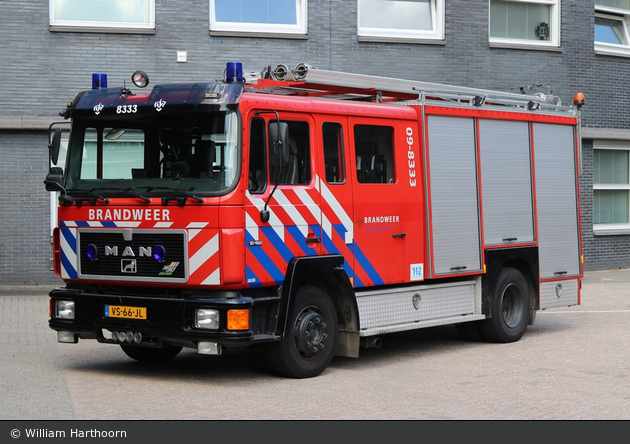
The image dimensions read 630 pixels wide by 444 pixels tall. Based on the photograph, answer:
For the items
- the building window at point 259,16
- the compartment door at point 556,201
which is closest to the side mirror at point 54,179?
the compartment door at point 556,201

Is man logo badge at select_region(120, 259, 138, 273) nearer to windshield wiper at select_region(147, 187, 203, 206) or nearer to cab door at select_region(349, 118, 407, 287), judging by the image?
windshield wiper at select_region(147, 187, 203, 206)

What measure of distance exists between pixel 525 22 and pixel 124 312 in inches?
554

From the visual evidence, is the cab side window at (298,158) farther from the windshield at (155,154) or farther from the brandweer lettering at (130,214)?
the brandweer lettering at (130,214)

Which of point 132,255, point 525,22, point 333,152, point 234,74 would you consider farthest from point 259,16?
point 132,255

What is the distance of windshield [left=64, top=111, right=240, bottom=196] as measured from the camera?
8773 mm

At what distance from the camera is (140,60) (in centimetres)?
1748

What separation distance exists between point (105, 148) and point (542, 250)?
5.82 metres

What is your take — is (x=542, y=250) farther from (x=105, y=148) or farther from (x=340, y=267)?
(x=105, y=148)

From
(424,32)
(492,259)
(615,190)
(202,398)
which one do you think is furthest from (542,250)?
(615,190)

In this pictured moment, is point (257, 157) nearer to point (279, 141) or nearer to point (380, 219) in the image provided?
point (279, 141)

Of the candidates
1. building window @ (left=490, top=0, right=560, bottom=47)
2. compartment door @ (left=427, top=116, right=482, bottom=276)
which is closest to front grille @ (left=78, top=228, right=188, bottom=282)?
compartment door @ (left=427, top=116, right=482, bottom=276)

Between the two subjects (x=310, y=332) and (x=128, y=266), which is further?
(x=310, y=332)

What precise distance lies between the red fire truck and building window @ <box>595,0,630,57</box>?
11331 millimetres

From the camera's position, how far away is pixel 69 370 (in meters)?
9.79
